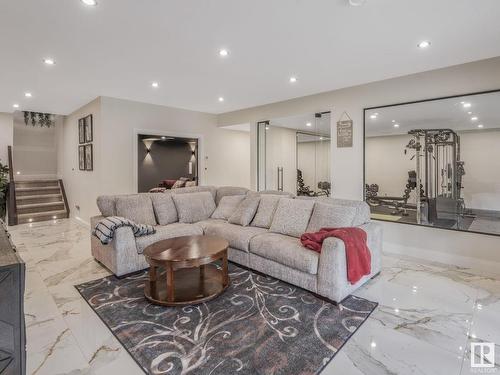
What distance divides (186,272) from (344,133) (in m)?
3.17

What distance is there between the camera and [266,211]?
376 centimetres

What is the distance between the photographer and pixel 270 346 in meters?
1.94

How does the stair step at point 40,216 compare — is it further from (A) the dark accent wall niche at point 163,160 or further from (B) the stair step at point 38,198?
(A) the dark accent wall niche at point 163,160

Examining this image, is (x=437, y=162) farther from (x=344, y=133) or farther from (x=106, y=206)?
(x=106, y=206)

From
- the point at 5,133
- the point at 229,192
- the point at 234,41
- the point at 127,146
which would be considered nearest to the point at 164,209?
the point at 229,192

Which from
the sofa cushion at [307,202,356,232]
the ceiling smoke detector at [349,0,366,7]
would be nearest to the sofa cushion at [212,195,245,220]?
the sofa cushion at [307,202,356,232]

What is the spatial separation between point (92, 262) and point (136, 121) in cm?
285

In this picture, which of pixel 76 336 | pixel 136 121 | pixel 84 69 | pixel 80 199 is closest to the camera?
pixel 76 336

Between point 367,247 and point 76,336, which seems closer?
point 76,336

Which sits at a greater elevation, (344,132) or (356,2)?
(356,2)

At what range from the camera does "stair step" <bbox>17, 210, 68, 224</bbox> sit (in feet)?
20.5

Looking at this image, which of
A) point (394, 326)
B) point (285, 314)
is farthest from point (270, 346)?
point (394, 326)

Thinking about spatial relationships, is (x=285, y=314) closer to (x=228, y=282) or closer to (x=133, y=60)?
(x=228, y=282)

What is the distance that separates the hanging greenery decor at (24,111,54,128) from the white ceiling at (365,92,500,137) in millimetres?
7492
